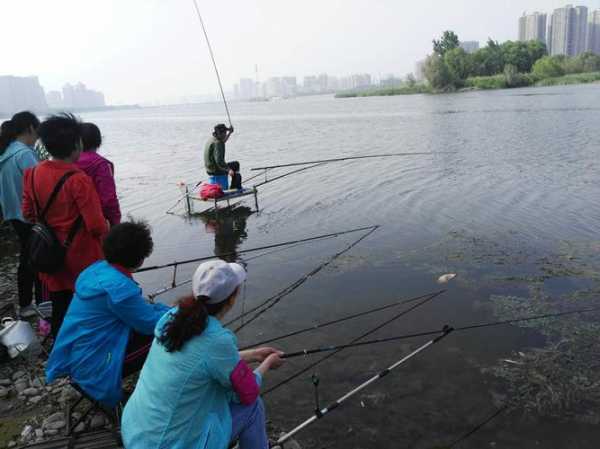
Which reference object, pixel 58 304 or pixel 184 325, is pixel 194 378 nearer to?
pixel 184 325

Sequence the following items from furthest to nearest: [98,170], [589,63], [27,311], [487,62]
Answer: [487,62] → [589,63] → [27,311] → [98,170]

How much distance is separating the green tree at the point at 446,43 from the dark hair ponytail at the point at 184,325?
115551 millimetres

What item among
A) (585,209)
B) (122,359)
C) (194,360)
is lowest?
(585,209)

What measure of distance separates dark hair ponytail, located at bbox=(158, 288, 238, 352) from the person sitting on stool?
8.81 meters

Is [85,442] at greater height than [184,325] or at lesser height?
lesser

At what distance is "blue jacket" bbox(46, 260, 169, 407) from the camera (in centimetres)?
316

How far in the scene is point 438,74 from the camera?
87.4 m

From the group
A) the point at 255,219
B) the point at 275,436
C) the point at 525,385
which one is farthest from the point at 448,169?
the point at 275,436

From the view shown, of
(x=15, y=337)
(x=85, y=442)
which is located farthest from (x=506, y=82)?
(x=85, y=442)

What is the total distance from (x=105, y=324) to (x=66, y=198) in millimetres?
1293

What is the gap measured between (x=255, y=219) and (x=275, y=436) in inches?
300

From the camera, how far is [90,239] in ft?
13.7

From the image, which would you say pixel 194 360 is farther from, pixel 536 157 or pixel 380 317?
pixel 536 157

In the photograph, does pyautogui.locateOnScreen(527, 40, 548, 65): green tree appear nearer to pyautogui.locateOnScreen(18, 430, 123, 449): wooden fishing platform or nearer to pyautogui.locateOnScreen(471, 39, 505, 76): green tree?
pyautogui.locateOnScreen(471, 39, 505, 76): green tree
